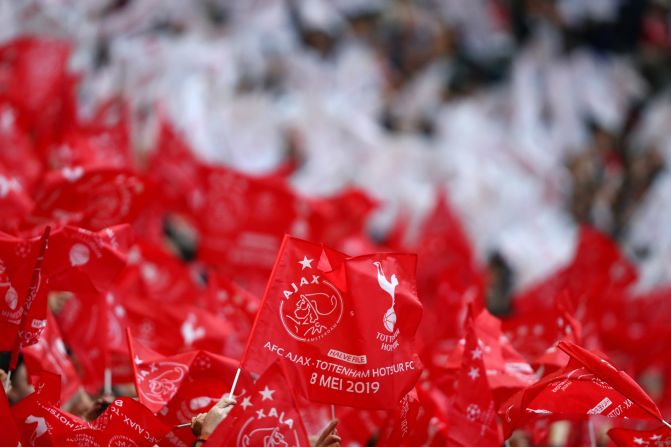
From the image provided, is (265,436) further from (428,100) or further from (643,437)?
(428,100)

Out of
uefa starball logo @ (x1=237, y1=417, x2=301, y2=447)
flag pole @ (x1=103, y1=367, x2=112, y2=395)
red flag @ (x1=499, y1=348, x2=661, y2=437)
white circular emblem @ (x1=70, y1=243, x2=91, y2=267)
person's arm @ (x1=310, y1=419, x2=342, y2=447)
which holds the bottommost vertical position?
flag pole @ (x1=103, y1=367, x2=112, y2=395)

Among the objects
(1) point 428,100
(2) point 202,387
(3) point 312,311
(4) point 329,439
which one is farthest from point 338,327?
(1) point 428,100

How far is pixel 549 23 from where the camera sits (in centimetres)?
788

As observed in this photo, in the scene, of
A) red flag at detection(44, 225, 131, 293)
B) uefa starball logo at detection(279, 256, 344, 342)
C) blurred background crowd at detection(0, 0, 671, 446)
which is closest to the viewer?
uefa starball logo at detection(279, 256, 344, 342)

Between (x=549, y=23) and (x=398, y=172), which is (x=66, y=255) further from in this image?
(x=549, y=23)

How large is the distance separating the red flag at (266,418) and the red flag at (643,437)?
2.42 feet

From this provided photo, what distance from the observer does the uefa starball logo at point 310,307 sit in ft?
7.32

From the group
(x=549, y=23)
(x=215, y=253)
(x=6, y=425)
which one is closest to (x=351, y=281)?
(x=6, y=425)

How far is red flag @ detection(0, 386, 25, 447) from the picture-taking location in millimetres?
2051

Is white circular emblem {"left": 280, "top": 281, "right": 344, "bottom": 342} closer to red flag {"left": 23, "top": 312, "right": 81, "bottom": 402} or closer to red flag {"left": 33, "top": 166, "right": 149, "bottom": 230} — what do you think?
red flag {"left": 23, "top": 312, "right": 81, "bottom": 402}

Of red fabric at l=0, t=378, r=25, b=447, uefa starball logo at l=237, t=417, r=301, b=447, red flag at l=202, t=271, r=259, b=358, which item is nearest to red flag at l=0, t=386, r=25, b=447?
red fabric at l=0, t=378, r=25, b=447

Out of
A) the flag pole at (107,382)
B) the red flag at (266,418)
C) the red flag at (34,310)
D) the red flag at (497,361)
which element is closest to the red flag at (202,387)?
the red flag at (266,418)

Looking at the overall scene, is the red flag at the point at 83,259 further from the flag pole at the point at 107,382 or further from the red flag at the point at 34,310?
the flag pole at the point at 107,382

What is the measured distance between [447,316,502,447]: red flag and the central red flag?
203 mm
